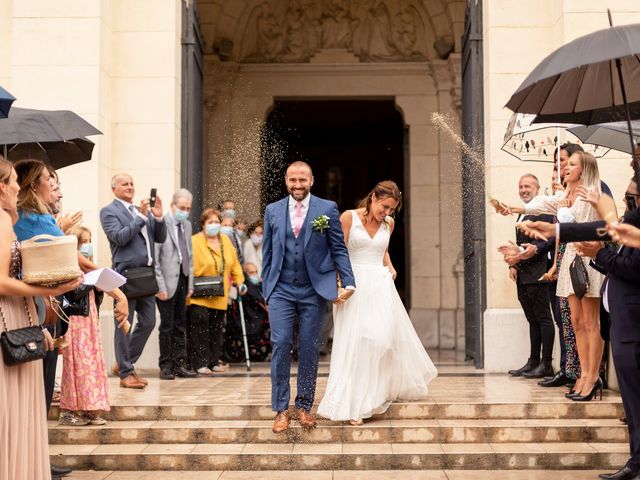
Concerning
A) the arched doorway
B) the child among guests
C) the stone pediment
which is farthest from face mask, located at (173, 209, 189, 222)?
the arched doorway

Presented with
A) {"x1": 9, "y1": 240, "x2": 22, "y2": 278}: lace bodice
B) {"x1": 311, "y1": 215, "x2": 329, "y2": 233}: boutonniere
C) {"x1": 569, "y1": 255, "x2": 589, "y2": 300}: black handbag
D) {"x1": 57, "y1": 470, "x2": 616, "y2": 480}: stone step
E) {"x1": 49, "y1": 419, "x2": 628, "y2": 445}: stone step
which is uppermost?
{"x1": 311, "y1": 215, "x2": 329, "y2": 233}: boutonniere

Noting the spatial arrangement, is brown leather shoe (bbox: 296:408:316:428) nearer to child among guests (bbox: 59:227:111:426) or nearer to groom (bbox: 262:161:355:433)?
groom (bbox: 262:161:355:433)

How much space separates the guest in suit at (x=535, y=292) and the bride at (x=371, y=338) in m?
1.96

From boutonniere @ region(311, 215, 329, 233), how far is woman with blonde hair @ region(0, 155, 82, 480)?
243 centimetres

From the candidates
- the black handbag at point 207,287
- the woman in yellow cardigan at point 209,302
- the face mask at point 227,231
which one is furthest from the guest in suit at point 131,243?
the face mask at point 227,231

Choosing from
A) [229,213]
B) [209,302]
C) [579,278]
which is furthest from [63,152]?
A: [579,278]

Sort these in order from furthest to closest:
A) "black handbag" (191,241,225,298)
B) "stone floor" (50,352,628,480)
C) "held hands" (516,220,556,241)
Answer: "black handbag" (191,241,225,298) → "stone floor" (50,352,628,480) → "held hands" (516,220,556,241)

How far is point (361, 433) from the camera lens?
6852mm

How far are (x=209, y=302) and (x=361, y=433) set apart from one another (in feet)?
11.7

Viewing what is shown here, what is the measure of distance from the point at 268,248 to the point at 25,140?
2003 millimetres

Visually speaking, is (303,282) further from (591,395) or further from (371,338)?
(591,395)

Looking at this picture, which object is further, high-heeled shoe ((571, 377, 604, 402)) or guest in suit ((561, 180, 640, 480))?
high-heeled shoe ((571, 377, 604, 402))

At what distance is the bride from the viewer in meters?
7.01

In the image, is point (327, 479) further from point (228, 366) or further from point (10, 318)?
point (228, 366)
